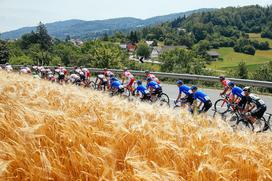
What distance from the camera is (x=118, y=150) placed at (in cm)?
294

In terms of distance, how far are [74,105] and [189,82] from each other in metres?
21.1

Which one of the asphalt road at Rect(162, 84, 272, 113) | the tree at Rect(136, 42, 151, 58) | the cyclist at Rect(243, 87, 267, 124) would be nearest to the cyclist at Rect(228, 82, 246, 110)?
the cyclist at Rect(243, 87, 267, 124)

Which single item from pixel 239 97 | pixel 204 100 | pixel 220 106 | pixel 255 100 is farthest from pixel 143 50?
pixel 255 100

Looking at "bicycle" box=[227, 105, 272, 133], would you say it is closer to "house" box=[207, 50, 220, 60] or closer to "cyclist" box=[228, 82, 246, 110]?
"cyclist" box=[228, 82, 246, 110]

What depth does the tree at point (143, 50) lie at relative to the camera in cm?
19062

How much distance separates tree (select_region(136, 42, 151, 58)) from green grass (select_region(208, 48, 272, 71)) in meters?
39.6

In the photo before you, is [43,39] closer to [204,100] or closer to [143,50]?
[143,50]

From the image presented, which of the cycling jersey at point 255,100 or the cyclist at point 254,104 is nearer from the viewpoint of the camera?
the cyclist at point 254,104

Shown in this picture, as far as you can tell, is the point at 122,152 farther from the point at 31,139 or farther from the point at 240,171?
the point at 240,171

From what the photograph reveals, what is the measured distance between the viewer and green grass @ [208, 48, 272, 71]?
147 m

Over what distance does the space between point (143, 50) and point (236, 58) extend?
52.9m

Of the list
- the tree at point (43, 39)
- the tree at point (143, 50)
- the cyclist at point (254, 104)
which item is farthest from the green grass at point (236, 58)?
the cyclist at point (254, 104)

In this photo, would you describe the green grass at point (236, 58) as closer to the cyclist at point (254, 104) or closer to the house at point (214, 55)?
the house at point (214, 55)

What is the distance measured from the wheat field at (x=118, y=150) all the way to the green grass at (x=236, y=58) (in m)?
142
